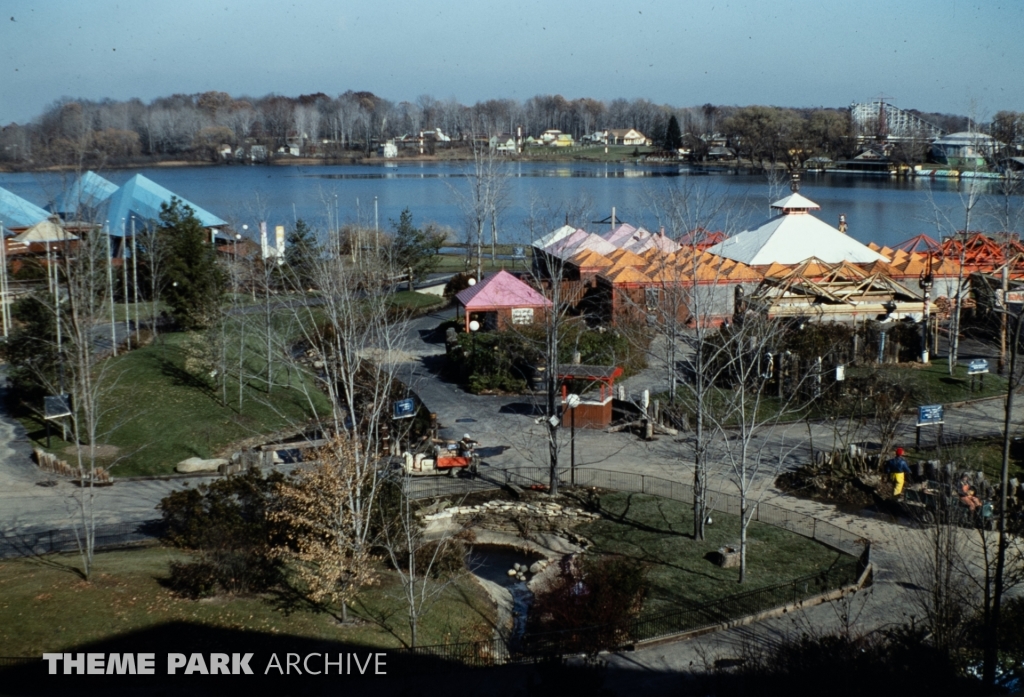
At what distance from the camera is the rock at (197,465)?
16.2m

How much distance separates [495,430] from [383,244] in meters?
18.6

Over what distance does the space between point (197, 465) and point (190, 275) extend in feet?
33.5

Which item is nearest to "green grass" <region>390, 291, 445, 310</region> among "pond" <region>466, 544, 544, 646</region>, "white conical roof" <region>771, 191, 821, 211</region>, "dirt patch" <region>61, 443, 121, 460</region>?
"white conical roof" <region>771, 191, 821, 211</region>

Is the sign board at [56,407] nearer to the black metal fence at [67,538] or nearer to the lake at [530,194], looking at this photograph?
the black metal fence at [67,538]

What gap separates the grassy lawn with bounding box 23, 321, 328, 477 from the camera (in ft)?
56.1

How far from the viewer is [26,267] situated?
2864 centimetres

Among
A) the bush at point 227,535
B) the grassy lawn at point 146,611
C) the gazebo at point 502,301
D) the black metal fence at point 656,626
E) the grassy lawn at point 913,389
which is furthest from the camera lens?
the gazebo at point 502,301

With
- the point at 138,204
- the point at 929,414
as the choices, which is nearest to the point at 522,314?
the point at 929,414

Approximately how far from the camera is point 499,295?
2383 cm

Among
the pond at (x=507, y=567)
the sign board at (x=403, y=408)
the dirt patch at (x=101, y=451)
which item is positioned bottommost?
the pond at (x=507, y=567)

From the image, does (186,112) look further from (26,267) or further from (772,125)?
(26,267)

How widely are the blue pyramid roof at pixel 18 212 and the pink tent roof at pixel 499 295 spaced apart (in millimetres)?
21431

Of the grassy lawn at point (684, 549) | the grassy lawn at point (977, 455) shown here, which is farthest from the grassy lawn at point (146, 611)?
the grassy lawn at point (977, 455)

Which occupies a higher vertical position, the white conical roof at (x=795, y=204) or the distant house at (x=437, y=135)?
the distant house at (x=437, y=135)
